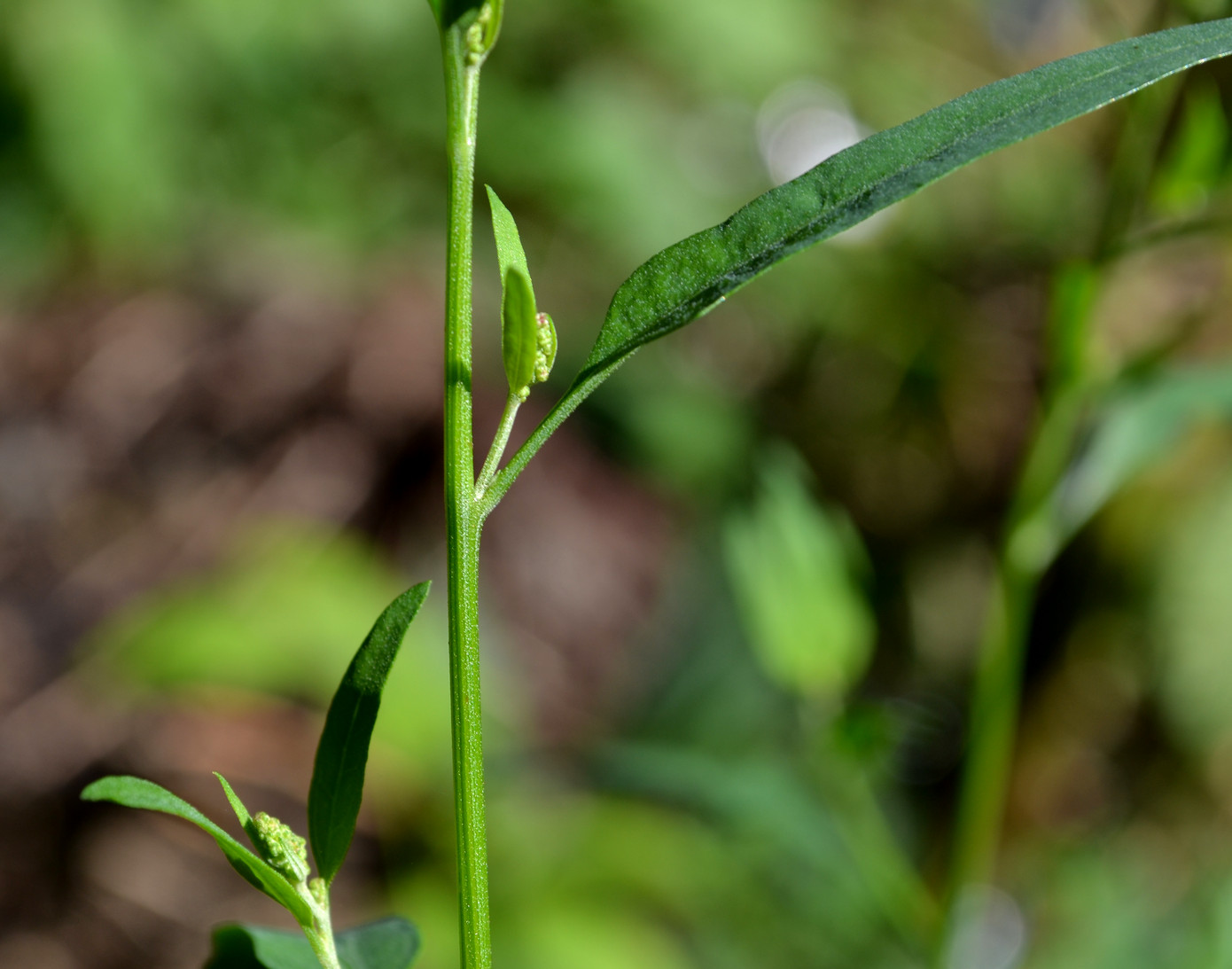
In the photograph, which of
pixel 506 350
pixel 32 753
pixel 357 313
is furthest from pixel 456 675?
pixel 357 313

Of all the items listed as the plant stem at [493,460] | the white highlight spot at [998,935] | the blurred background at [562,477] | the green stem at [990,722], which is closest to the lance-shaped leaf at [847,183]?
the plant stem at [493,460]

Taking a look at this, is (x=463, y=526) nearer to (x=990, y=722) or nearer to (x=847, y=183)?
(x=847, y=183)

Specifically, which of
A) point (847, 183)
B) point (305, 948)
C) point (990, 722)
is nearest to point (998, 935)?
point (990, 722)

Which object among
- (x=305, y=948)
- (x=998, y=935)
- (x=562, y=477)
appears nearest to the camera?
(x=305, y=948)

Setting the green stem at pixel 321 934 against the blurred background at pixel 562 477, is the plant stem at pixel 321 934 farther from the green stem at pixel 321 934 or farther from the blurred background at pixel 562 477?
the blurred background at pixel 562 477

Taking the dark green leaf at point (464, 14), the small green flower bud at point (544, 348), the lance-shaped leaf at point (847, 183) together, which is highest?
the dark green leaf at point (464, 14)

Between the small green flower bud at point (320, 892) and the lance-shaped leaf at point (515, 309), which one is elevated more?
the lance-shaped leaf at point (515, 309)

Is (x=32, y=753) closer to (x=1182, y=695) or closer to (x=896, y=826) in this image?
(x=896, y=826)

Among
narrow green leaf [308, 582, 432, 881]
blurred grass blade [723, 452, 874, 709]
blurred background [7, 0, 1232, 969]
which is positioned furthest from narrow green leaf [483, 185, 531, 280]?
blurred background [7, 0, 1232, 969]
